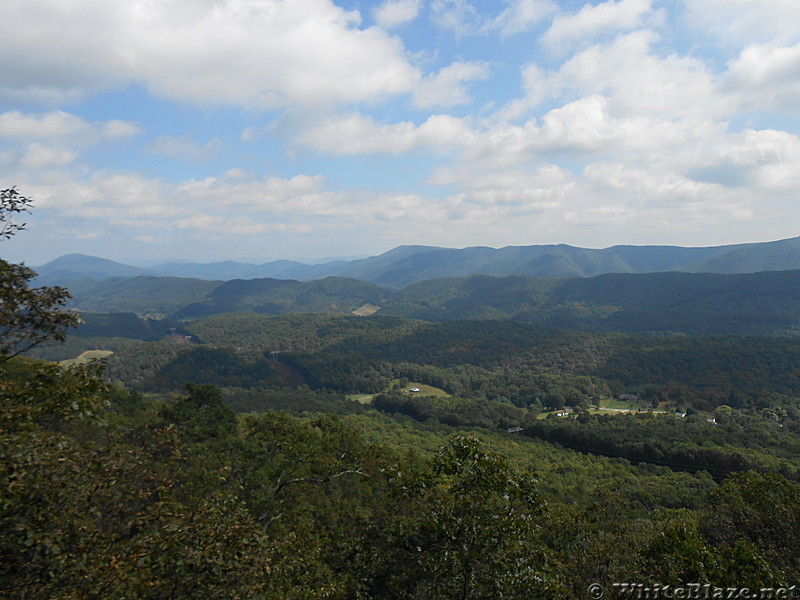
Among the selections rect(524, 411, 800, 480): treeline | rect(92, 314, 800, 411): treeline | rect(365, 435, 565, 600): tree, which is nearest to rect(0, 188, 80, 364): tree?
rect(365, 435, 565, 600): tree

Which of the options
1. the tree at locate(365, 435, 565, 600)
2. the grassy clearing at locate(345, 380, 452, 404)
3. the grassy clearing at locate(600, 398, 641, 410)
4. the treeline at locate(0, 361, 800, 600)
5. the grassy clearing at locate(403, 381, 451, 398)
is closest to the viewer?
the treeline at locate(0, 361, 800, 600)

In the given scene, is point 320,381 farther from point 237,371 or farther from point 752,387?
point 752,387

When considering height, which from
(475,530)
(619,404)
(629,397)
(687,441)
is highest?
(475,530)

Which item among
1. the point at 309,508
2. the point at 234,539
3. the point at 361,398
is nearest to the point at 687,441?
the point at 309,508

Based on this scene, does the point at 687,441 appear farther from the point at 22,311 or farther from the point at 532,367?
the point at 532,367

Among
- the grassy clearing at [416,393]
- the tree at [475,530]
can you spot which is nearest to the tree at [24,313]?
the tree at [475,530]

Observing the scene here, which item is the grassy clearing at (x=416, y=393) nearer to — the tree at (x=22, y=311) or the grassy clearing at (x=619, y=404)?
the grassy clearing at (x=619, y=404)

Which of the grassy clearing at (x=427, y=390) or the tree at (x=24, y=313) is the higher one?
the tree at (x=24, y=313)

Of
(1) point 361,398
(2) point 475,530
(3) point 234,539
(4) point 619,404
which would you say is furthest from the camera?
(1) point 361,398

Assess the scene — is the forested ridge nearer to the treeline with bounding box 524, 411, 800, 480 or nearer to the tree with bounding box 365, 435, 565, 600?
the tree with bounding box 365, 435, 565, 600

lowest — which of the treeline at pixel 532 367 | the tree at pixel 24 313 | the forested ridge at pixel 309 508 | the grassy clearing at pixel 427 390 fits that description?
the grassy clearing at pixel 427 390

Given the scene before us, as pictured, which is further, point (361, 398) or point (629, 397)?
point (361, 398)

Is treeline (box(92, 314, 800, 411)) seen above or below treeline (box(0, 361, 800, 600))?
below

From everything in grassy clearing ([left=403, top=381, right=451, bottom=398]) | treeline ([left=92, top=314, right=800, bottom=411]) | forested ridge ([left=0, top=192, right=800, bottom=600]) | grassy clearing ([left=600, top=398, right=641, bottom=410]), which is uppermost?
forested ridge ([left=0, top=192, right=800, bottom=600])
